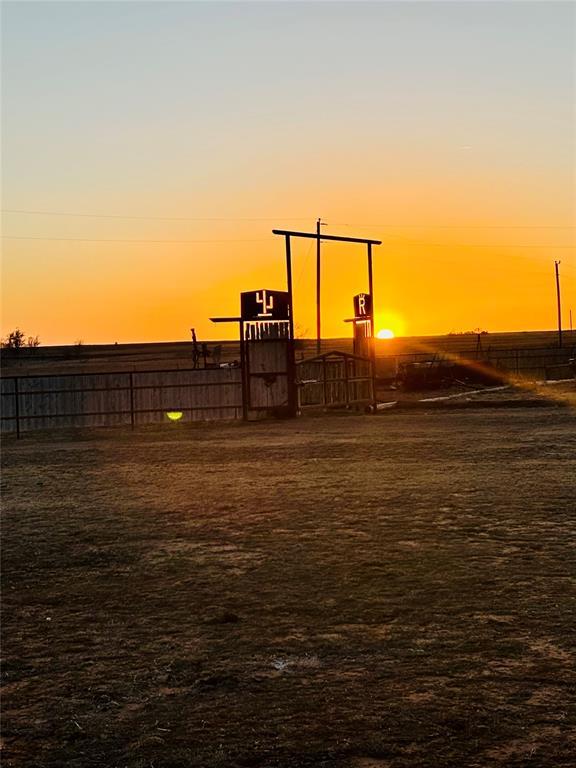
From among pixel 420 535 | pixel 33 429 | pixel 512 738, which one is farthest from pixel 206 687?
pixel 33 429

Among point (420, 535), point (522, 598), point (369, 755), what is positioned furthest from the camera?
point (420, 535)

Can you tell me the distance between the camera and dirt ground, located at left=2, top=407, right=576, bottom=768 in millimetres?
3883

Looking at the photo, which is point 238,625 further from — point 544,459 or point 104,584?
point 544,459

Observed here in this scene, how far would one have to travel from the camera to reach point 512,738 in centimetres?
381

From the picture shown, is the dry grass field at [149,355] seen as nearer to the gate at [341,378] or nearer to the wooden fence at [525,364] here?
the wooden fence at [525,364]

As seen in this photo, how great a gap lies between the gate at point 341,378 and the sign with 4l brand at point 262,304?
9.09ft

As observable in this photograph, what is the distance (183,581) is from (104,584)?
2.11ft

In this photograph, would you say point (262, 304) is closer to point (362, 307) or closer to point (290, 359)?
point (290, 359)

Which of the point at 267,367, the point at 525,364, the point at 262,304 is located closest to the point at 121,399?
the point at 267,367

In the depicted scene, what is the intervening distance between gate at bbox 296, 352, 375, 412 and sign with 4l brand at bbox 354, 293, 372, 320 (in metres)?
1.39

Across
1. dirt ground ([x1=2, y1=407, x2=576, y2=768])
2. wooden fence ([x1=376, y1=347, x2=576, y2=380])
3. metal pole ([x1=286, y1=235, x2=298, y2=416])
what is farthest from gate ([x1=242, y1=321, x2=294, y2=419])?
wooden fence ([x1=376, y1=347, x2=576, y2=380])

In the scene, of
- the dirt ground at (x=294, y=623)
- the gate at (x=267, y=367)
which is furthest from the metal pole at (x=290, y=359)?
the dirt ground at (x=294, y=623)

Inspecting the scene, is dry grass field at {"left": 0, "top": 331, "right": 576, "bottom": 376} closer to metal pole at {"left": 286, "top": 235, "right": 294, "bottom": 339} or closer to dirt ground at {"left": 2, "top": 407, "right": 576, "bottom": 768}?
metal pole at {"left": 286, "top": 235, "right": 294, "bottom": 339}

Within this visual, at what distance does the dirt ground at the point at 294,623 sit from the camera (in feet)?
12.7
